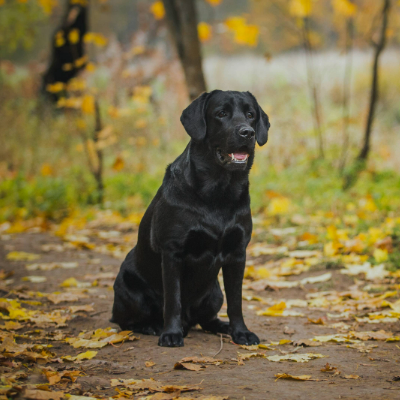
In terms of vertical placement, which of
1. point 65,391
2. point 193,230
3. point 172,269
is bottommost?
point 65,391

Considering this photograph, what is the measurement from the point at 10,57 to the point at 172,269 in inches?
714

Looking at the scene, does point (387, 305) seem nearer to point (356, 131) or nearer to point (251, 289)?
point (251, 289)

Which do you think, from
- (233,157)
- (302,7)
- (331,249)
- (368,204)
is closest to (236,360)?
(233,157)

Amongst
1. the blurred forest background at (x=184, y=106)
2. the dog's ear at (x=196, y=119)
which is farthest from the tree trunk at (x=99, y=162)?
the dog's ear at (x=196, y=119)

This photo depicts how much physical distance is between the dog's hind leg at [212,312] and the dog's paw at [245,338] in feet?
0.52

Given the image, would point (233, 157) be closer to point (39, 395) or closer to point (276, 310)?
point (276, 310)

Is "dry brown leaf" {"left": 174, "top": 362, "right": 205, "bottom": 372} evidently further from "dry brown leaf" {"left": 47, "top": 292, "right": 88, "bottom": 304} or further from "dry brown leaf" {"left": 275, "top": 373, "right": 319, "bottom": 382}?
"dry brown leaf" {"left": 47, "top": 292, "right": 88, "bottom": 304}

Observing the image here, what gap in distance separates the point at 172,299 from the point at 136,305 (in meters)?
0.37

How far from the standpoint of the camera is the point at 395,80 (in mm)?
13086

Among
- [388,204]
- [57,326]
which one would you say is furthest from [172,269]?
[388,204]

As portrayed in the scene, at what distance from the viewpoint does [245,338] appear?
3.25 metres

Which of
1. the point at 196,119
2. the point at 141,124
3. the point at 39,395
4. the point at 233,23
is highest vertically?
the point at 233,23

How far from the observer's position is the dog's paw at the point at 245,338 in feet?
10.6

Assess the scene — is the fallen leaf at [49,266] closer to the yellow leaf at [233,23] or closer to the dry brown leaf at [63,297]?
the dry brown leaf at [63,297]
